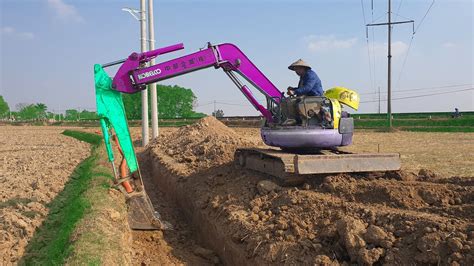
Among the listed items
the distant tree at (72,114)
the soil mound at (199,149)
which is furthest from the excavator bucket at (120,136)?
the distant tree at (72,114)

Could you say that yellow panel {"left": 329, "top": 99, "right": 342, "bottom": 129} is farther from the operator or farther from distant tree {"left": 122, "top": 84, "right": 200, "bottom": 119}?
distant tree {"left": 122, "top": 84, "right": 200, "bottom": 119}

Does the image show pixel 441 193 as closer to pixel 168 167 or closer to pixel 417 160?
pixel 168 167

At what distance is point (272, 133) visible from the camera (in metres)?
8.22

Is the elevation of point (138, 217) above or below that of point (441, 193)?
below

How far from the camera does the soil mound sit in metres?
11.4

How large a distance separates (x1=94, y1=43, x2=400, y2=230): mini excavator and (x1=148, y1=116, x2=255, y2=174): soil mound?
8.97 feet

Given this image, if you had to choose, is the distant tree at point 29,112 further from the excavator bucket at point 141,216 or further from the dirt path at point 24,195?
the excavator bucket at point 141,216

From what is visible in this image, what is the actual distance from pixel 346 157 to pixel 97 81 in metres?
4.48

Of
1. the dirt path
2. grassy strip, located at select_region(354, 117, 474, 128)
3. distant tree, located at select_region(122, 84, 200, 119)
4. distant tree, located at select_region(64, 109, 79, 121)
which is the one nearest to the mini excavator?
the dirt path

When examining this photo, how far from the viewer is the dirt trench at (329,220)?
4594 millimetres

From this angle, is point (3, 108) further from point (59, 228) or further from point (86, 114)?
point (59, 228)

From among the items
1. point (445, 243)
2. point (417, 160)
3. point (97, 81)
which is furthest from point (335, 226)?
point (417, 160)

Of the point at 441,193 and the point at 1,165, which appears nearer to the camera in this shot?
the point at 441,193

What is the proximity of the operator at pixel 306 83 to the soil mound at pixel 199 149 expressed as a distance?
3460mm
